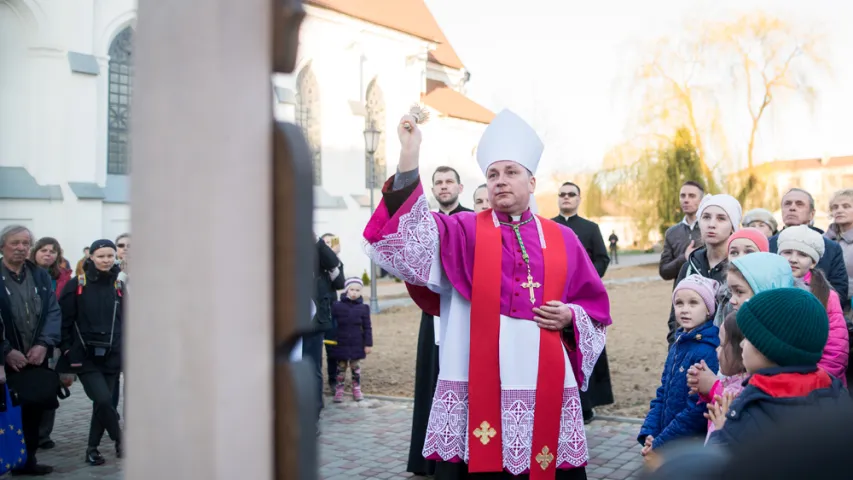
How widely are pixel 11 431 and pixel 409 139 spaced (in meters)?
3.85

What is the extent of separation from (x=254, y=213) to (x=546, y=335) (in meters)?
2.39

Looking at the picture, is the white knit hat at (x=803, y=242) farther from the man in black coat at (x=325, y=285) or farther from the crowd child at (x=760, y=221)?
the man in black coat at (x=325, y=285)

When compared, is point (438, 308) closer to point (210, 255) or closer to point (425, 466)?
point (425, 466)

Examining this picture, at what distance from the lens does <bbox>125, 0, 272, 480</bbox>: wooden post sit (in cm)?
69

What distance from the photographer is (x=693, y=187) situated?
5910 mm

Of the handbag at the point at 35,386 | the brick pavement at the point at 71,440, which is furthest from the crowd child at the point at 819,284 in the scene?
the handbag at the point at 35,386

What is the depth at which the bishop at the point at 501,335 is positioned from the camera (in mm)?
2865

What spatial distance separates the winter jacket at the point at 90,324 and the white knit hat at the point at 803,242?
14.7 feet

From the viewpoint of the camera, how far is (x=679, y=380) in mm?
3367

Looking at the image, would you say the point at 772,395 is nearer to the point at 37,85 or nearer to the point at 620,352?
the point at 37,85

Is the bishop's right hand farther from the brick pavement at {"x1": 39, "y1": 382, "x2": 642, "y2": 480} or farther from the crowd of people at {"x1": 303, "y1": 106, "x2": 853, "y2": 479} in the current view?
the brick pavement at {"x1": 39, "y1": 382, "x2": 642, "y2": 480}

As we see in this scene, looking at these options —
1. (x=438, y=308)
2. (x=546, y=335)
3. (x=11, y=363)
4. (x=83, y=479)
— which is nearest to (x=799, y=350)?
(x=546, y=335)

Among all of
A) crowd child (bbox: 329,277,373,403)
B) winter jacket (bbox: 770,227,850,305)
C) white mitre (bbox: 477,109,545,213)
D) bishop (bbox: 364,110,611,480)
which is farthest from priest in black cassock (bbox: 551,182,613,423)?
bishop (bbox: 364,110,611,480)

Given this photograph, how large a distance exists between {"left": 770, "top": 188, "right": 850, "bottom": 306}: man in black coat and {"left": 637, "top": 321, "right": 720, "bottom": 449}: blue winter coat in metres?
1.44
